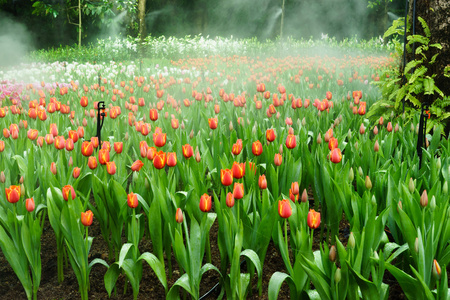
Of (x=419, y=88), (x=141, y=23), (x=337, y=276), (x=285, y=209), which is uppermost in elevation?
(x=141, y=23)

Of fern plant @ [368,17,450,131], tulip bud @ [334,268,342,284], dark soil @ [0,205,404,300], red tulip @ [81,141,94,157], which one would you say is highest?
fern plant @ [368,17,450,131]

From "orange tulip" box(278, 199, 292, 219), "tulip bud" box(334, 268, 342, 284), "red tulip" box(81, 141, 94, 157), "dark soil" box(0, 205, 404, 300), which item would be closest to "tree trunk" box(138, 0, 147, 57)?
"red tulip" box(81, 141, 94, 157)

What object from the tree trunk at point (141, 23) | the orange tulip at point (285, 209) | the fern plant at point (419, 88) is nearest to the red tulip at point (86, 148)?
the orange tulip at point (285, 209)

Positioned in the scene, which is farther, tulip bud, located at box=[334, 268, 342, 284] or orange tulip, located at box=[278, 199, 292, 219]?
orange tulip, located at box=[278, 199, 292, 219]

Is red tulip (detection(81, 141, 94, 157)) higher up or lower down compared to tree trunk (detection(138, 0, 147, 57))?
lower down

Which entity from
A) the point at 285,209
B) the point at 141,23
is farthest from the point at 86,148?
the point at 141,23

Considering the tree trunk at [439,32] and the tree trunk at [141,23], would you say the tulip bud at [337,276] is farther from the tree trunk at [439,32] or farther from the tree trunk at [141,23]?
the tree trunk at [141,23]

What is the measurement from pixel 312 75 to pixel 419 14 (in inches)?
151

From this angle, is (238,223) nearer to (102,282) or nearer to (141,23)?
(102,282)

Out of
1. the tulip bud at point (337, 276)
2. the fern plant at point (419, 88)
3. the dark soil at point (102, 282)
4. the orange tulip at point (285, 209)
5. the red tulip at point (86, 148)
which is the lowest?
the dark soil at point (102, 282)

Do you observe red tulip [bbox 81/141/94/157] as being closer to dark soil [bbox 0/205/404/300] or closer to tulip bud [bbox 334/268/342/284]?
dark soil [bbox 0/205/404/300]

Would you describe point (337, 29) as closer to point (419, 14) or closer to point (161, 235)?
point (419, 14)

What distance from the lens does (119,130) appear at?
12.1 ft

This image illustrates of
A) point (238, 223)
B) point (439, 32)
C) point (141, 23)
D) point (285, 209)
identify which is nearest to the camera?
point (285, 209)
